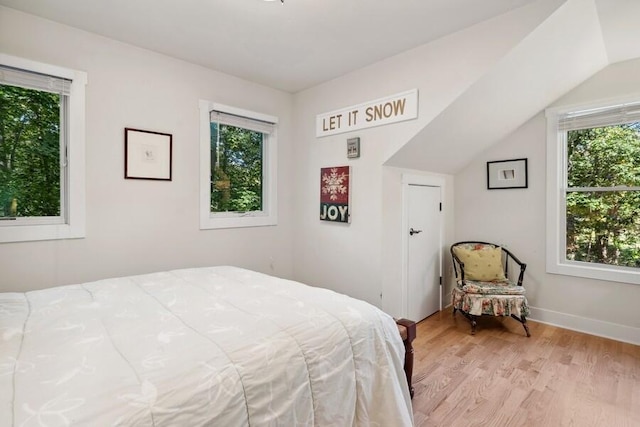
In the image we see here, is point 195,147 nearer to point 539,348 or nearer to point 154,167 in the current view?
point 154,167

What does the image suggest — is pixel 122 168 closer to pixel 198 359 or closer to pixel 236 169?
pixel 236 169

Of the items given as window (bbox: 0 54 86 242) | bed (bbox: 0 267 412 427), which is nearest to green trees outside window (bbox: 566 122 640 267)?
bed (bbox: 0 267 412 427)

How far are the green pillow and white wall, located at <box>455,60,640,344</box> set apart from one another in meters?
0.30

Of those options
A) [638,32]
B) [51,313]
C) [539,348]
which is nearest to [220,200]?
[51,313]

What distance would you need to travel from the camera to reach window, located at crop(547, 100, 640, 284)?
281 centimetres

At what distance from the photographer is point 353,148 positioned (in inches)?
120

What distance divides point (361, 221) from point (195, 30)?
204 centimetres

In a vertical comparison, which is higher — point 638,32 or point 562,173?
point 638,32

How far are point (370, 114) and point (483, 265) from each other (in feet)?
6.06

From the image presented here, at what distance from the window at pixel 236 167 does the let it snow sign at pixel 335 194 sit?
589mm

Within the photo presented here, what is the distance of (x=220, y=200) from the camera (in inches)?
127

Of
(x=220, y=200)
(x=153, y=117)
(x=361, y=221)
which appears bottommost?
(x=361, y=221)

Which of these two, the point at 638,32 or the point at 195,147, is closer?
the point at 638,32

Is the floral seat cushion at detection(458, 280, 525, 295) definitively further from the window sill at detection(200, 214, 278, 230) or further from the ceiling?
the ceiling
